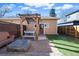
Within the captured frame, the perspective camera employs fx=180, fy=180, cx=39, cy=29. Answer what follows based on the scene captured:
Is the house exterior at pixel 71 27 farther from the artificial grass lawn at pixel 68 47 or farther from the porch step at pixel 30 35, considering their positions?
the porch step at pixel 30 35

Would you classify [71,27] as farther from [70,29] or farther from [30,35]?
[30,35]

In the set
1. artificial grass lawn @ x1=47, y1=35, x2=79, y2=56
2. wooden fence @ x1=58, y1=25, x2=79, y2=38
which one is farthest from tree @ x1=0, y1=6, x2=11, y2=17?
wooden fence @ x1=58, y1=25, x2=79, y2=38

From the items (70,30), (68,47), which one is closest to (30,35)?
(70,30)

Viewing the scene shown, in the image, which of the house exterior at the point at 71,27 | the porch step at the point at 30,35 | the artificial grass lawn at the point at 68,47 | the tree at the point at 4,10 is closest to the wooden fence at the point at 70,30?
the house exterior at the point at 71,27

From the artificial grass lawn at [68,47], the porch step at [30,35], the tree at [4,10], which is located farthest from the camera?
the porch step at [30,35]

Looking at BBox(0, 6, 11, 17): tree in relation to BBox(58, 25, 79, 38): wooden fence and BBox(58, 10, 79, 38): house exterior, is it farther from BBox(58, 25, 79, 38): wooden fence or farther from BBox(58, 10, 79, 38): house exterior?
BBox(58, 25, 79, 38): wooden fence

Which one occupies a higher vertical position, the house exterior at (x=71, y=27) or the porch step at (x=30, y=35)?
the house exterior at (x=71, y=27)

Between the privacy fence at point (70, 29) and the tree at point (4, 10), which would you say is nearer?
the tree at point (4, 10)

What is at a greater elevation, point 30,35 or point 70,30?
point 70,30

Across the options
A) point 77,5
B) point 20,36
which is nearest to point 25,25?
point 20,36

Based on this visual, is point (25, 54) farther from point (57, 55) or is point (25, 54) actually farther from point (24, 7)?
point (24, 7)

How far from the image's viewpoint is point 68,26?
10266 millimetres

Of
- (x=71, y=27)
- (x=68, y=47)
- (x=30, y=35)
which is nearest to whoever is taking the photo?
(x=68, y=47)

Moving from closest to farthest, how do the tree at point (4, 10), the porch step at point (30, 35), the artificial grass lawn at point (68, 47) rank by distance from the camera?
the artificial grass lawn at point (68, 47)
the tree at point (4, 10)
the porch step at point (30, 35)
